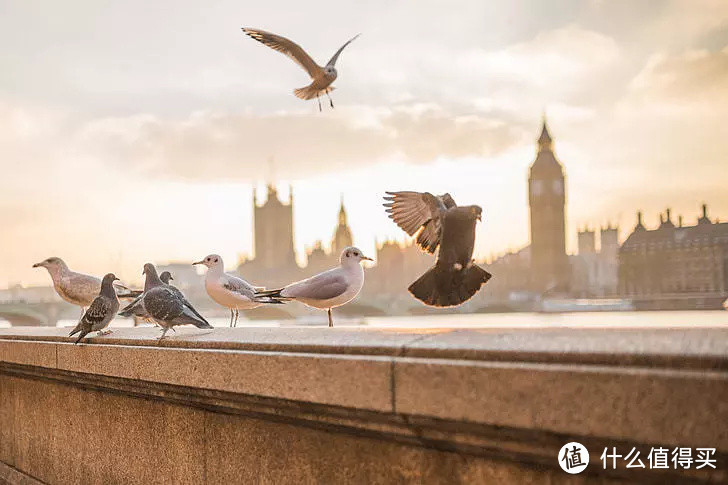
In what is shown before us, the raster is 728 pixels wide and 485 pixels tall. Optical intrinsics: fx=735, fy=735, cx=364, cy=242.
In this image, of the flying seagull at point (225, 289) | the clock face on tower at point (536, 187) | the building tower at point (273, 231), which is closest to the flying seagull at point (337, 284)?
the flying seagull at point (225, 289)

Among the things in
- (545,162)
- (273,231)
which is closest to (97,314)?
(273,231)

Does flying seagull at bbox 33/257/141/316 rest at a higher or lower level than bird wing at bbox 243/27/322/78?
lower

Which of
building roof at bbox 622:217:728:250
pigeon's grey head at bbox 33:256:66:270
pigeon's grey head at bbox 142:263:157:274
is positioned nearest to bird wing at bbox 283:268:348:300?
pigeon's grey head at bbox 142:263:157:274

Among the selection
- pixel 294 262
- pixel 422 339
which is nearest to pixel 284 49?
pixel 422 339

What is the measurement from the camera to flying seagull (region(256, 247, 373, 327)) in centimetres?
445

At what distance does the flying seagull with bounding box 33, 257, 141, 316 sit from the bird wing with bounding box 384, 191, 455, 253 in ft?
10.6

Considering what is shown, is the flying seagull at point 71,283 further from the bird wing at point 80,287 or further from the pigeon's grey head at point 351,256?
the pigeon's grey head at point 351,256

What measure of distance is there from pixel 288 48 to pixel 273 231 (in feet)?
431

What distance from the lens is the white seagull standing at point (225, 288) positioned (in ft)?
16.5

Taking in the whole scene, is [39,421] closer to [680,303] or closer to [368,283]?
[368,283]

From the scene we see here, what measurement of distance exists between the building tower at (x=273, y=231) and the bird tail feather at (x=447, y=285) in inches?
5013

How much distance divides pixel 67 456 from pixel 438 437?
3145 mm

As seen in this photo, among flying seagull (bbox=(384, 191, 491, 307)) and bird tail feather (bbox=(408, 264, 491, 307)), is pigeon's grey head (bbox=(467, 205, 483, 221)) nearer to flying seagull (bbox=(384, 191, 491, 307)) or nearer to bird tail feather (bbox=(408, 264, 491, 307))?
flying seagull (bbox=(384, 191, 491, 307))

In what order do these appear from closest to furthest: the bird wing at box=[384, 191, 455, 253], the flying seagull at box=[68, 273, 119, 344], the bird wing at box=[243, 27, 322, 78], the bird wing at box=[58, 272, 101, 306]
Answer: the bird wing at box=[384, 191, 455, 253]
the flying seagull at box=[68, 273, 119, 344]
the bird wing at box=[243, 27, 322, 78]
the bird wing at box=[58, 272, 101, 306]
